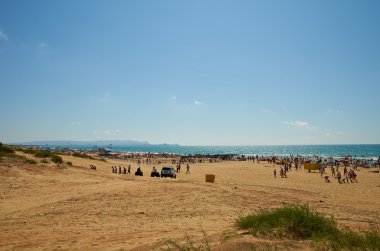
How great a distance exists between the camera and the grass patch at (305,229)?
621cm

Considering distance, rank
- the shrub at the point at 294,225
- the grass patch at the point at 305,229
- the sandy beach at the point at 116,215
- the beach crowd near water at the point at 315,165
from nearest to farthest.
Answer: the grass patch at the point at 305,229
the shrub at the point at 294,225
the sandy beach at the point at 116,215
the beach crowd near water at the point at 315,165

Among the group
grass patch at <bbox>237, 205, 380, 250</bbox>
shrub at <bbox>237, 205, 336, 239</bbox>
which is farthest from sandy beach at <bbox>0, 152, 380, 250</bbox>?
shrub at <bbox>237, 205, 336, 239</bbox>

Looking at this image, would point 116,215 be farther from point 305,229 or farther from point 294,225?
point 305,229

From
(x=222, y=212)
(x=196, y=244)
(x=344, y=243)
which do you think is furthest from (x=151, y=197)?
(x=344, y=243)

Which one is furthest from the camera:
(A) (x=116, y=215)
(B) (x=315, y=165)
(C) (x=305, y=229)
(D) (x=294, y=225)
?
(B) (x=315, y=165)

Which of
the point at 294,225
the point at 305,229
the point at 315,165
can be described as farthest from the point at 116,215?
the point at 315,165

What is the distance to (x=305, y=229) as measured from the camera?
7.60 metres

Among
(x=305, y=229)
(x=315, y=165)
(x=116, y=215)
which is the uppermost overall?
(x=305, y=229)

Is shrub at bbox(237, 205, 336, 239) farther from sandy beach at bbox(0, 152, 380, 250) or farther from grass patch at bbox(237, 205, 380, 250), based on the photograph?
sandy beach at bbox(0, 152, 380, 250)

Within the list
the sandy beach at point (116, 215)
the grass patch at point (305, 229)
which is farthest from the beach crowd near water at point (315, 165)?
the grass patch at point (305, 229)

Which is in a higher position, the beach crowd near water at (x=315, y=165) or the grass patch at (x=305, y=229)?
the grass patch at (x=305, y=229)

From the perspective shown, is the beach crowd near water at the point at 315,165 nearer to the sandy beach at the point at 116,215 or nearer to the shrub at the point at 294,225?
the sandy beach at the point at 116,215

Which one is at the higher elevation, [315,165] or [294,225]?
[294,225]

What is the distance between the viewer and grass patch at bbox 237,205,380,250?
6.21 metres
